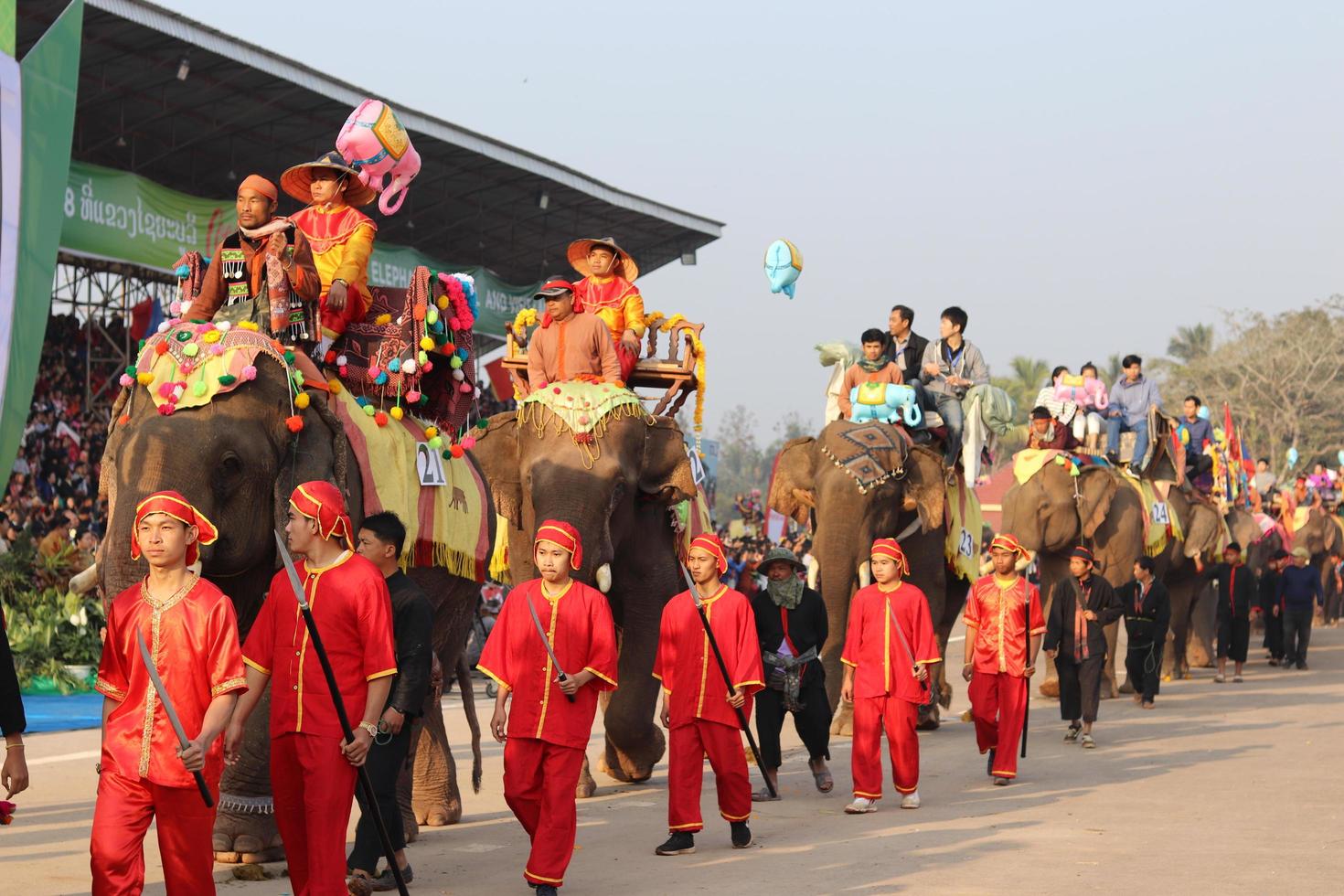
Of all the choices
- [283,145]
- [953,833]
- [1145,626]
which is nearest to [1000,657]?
[953,833]

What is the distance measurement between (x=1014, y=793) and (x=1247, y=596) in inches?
471

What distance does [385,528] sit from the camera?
25.0ft

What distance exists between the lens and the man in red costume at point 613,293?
11.7 meters

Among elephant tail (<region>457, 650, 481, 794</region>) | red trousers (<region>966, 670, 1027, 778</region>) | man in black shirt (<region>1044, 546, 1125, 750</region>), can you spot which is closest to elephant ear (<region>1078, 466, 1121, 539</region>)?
man in black shirt (<region>1044, 546, 1125, 750</region>)

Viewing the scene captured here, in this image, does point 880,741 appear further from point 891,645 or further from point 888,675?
point 891,645

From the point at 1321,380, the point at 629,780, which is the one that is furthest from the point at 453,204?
the point at 1321,380

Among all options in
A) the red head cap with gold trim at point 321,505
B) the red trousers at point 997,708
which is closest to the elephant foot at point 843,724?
the red trousers at point 997,708

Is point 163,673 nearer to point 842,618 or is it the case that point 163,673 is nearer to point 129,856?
point 129,856

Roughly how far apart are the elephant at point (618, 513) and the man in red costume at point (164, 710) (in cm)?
400

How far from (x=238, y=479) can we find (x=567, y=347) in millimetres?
4059

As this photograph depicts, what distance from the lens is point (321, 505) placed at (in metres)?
6.75

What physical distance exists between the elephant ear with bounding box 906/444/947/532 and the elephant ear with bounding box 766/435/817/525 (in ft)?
2.47

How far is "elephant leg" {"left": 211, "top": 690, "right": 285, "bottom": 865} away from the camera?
7473 millimetres

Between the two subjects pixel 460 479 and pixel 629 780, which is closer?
pixel 460 479
